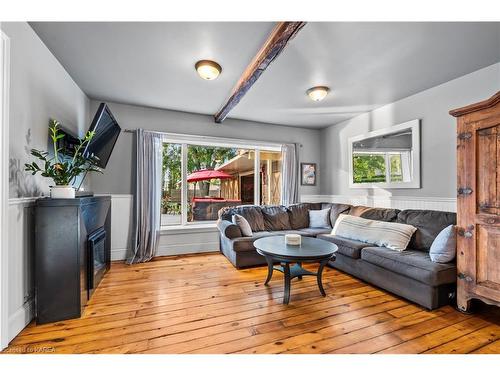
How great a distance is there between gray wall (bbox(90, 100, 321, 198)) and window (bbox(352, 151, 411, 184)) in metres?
1.43


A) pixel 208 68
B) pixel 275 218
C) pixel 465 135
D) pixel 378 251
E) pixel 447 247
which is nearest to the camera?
pixel 465 135

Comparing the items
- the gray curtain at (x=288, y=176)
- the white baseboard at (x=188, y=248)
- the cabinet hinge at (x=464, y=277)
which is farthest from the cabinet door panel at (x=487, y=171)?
the white baseboard at (x=188, y=248)

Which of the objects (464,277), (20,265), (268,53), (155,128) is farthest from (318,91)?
(20,265)

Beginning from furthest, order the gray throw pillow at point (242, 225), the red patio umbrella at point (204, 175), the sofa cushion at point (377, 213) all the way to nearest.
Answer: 1. the red patio umbrella at point (204, 175)
2. the gray throw pillow at point (242, 225)
3. the sofa cushion at point (377, 213)

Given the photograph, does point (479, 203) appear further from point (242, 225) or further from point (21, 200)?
point (21, 200)

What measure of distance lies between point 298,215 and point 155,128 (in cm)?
287

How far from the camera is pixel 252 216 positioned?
3.97 meters

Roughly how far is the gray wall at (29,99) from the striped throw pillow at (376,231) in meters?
3.50

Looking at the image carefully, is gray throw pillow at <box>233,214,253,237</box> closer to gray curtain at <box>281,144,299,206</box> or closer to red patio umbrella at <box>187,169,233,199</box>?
red patio umbrella at <box>187,169,233,199</box>

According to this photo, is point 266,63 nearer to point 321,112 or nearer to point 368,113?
point 321,112

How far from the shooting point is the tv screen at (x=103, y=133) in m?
2.36

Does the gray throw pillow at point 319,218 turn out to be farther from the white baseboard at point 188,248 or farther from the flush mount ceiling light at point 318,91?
the flush mount ceiling light at point 318,91

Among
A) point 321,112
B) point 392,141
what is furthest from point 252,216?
point 392,141

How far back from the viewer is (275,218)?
4102mm
